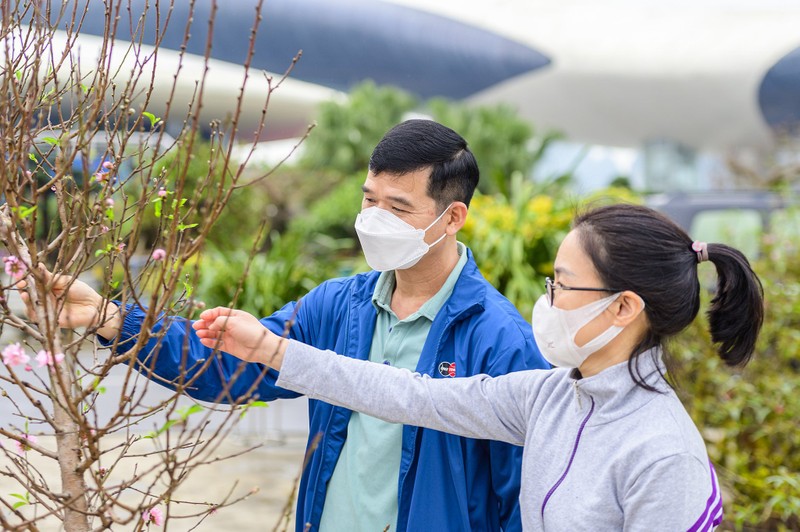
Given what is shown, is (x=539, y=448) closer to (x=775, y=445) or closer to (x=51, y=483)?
(x=775, y=445)

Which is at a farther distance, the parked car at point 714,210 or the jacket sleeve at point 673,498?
the parked car at point 714,210

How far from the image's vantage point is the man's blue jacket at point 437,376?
1.95 m

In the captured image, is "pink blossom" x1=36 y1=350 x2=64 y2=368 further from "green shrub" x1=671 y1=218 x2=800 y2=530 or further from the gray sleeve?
"green shrub" x1=671 y1=218 x2=800 y2=530

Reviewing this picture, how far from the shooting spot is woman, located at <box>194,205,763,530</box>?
1544 mm

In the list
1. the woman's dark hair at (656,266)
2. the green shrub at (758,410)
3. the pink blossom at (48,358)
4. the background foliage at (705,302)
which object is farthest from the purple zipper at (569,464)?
the green shrub at (758,410)

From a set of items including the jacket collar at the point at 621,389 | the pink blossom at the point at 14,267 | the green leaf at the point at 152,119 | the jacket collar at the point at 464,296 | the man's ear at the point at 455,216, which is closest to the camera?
the pink blossom at the point at 14,267

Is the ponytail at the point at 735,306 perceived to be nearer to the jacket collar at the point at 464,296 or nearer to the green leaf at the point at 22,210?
the jacket collar at the point at 464,296

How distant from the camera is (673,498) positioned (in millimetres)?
1487

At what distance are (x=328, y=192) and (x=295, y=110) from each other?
19178 millimetres

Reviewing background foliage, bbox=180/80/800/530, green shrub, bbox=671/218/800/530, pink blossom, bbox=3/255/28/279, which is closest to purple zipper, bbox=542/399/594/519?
background foliage, bbox=180/80/800/530

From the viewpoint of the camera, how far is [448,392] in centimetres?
187

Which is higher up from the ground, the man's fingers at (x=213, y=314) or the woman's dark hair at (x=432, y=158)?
the woman's dark hair at (x=432, y=158)

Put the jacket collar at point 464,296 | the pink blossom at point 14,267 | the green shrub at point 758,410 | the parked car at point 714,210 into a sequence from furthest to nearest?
the parked car at point 714,210 < the green shrub at point 758,410 < the jacket collar at point 464,296 < the pink blossom at point 14,267

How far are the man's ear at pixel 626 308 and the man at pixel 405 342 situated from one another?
34 cm
